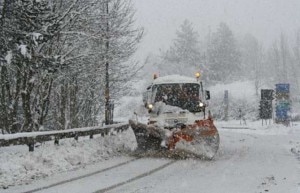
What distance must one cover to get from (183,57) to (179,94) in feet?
208

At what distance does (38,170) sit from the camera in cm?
1152

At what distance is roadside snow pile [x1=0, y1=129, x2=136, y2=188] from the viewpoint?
425 inches

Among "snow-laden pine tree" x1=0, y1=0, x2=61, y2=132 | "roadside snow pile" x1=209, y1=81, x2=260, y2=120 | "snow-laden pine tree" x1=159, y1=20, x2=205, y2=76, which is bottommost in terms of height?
"roadside snow pile" x1=209, y1=81, x2=260, y2=120

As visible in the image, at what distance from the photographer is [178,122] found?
49.8 ft

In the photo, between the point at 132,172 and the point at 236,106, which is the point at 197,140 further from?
the point at 236,106

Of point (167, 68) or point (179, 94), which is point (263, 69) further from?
point (179, 94)

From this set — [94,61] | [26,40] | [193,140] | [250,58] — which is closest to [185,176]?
[193,140]

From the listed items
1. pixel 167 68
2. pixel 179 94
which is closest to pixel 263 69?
pixel 167 68

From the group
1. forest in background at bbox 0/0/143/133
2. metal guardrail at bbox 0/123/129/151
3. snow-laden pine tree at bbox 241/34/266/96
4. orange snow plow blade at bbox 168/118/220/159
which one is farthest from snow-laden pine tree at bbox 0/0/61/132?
snow-laden pine tree at bbox 241/34/266/96

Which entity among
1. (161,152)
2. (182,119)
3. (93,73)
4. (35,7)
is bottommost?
(161,152)

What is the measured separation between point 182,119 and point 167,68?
62.7 m

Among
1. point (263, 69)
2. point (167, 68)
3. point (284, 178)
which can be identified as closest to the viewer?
point (284, 178)

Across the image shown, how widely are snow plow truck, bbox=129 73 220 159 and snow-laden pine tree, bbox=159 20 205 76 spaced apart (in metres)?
59.1

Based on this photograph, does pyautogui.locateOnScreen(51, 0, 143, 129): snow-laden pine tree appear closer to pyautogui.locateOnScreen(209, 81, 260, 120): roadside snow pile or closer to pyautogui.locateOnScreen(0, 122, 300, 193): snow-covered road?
pyautogui.locateOnScreen(0, 122, 300, 193): snow-covered road
